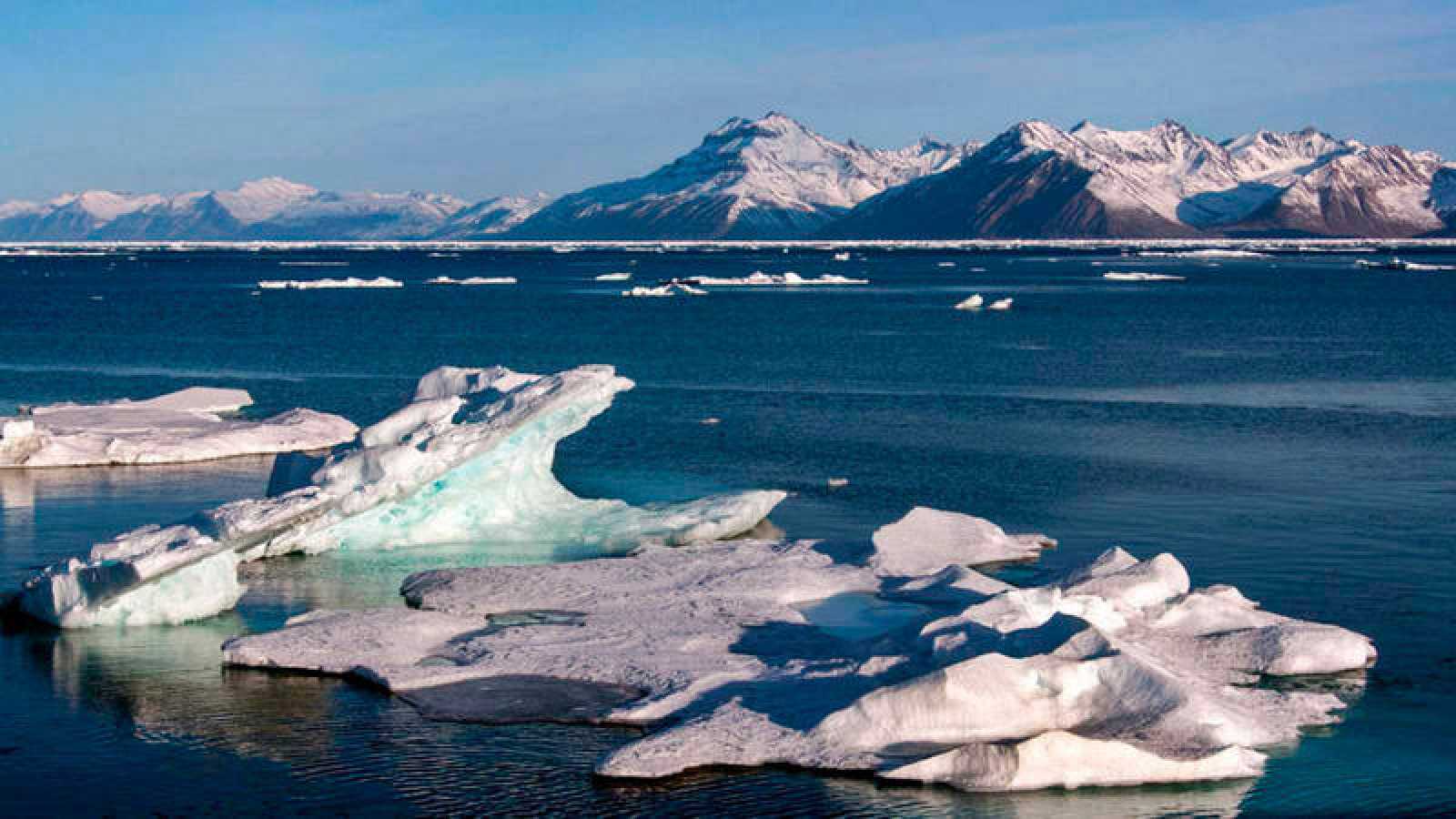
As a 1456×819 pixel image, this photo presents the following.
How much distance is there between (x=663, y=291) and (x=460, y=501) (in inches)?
2711

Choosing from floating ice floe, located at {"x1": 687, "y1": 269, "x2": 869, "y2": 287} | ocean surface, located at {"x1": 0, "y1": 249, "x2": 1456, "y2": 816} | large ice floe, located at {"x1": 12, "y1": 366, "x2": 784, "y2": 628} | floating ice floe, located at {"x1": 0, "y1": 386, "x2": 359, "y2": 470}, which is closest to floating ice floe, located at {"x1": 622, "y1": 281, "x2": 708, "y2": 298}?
floating ice floe, located at {"x1": 687, "y1": 269, "x2": 869, "y2": 287}

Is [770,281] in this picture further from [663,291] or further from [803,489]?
[803,489]

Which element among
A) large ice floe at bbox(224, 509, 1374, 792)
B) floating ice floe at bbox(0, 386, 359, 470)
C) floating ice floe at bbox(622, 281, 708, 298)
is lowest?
large ice floe at bbox(224, 509, 1374, 792)

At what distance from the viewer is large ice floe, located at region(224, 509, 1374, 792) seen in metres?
12.6

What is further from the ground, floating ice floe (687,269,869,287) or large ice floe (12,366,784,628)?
floating ice floe (687,269,869,287)

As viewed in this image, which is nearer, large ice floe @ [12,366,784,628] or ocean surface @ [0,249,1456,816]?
ocean surface @ [0,249,1456,816]

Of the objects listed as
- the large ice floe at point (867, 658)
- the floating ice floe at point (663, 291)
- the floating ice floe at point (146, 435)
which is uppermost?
the floating ice floe at point (663, 291)

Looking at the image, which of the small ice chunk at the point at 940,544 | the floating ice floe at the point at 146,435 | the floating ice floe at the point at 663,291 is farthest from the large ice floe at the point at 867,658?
the floating ice floe at the point at 663,291

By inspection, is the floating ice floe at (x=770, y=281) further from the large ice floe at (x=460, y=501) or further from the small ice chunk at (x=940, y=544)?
the small ice chunk at (x=940, y=544)

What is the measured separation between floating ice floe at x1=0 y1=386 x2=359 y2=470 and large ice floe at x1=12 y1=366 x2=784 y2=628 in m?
7.50

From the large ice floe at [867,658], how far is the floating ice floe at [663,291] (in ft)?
227

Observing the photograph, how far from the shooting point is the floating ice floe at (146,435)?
27.7m

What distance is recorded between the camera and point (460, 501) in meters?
21.3

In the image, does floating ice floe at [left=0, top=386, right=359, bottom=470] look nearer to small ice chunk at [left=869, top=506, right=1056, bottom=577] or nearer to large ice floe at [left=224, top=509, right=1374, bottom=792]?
large ice floe at [left=224, top=509, right=1374, bottom=792]
